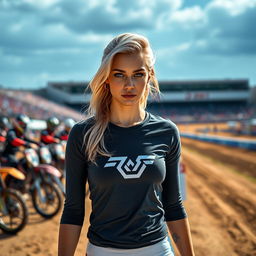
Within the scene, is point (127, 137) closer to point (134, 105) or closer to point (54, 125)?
point (134, 105)

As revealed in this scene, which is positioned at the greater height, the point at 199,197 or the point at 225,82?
the point at 225,82

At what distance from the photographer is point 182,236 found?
2154 mm

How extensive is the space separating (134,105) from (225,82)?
80350 millimetres

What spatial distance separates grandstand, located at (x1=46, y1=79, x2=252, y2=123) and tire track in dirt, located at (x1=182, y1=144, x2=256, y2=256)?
193 ft

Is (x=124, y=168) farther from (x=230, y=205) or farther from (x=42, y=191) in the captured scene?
(x=230, y=205)

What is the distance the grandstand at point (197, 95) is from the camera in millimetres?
71500

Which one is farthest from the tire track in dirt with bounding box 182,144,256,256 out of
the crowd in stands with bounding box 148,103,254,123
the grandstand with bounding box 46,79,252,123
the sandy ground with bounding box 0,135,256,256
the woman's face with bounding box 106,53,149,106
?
the grandstand with bounding box 46,79,252,123

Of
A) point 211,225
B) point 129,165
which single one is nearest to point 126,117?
point 129,165

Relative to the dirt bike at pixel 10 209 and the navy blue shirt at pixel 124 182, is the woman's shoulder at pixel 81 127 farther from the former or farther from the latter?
the dirt bike at pixel 10 209

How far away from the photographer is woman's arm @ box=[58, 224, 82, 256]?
2.02 metres

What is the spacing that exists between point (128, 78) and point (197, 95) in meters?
75.8

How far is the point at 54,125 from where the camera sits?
9.16 metres

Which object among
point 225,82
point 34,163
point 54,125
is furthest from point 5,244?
point 225,82

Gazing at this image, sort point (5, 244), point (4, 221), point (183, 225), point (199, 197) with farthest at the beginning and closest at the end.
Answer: point (199, 197)
point (4, 221)
point (5, 244)
point (183, 225)
